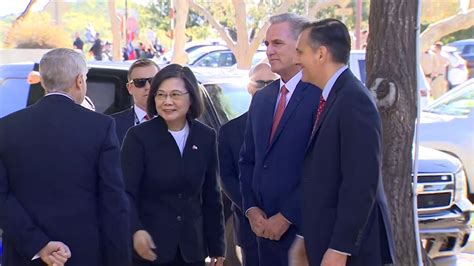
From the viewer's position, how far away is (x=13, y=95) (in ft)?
22.1

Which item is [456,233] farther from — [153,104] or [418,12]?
[153,104]

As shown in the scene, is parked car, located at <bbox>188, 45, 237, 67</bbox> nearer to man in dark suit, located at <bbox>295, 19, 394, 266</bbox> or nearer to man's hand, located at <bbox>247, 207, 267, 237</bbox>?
man's hand, located at <bbox>247, 207, 267, 237</bbox>

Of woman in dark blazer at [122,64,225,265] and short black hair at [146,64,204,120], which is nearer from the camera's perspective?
woman in dark blazer at [122,64,225,265]

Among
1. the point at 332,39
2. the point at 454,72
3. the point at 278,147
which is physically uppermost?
the point at 332,39

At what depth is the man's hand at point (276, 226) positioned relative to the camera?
4.37m

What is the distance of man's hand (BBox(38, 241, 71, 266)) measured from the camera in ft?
12.4

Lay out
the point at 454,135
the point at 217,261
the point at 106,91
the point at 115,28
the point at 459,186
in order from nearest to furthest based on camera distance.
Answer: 1. the point at 217,261
2. the point at 106,91
3. the point at 459,186
4. the point at 454,135
5. the point at 115,28

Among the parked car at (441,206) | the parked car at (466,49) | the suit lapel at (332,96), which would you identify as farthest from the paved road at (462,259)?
the parked car at (466,49)

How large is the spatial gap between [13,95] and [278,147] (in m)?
3.11

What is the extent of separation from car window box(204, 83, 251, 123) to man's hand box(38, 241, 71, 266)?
297 centimetres

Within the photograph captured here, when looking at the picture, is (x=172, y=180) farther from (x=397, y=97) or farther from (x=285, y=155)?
(x=397, y=97)

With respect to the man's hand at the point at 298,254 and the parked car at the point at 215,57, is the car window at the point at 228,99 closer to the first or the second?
the man's hand at the point at 298,254

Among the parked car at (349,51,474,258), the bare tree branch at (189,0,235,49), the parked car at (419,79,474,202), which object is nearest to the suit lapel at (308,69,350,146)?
the parked car at (349,51,474,258)

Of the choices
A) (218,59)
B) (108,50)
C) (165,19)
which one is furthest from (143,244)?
(165,19)
